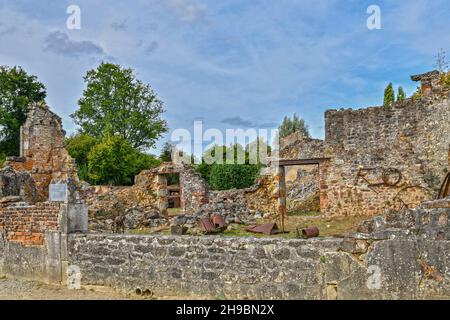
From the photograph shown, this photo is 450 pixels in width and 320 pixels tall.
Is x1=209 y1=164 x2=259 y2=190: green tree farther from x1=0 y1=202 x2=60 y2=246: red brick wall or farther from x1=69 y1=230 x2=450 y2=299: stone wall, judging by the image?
x1=69 y1=230 x2=450 y2=299: stone wall

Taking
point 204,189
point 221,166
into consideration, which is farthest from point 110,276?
point 221,166

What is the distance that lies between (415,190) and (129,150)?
23046 millimetres

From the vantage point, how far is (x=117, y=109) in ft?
147

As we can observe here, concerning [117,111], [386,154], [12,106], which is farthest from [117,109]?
[386,154]

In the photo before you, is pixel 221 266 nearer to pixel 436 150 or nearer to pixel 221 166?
pixel 436 150

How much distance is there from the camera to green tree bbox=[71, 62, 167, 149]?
1730 inches

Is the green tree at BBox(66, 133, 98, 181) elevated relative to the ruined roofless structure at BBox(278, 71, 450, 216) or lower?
elevated

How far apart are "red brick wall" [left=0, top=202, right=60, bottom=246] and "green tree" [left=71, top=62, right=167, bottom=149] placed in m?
34.2

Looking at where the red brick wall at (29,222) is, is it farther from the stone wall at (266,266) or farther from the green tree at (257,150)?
the green tree at (257,150)

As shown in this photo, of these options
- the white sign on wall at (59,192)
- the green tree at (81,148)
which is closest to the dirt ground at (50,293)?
the white sign on wall at (59,192)

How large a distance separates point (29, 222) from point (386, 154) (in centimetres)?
1350

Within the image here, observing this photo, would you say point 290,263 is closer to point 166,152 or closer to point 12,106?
point 12,106

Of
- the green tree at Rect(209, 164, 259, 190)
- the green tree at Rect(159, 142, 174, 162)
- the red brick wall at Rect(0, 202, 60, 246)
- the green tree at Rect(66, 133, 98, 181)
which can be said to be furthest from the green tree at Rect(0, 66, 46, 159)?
the red brick wall at Rect(0, 202, 60, 246)

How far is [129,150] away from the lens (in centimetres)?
3556
